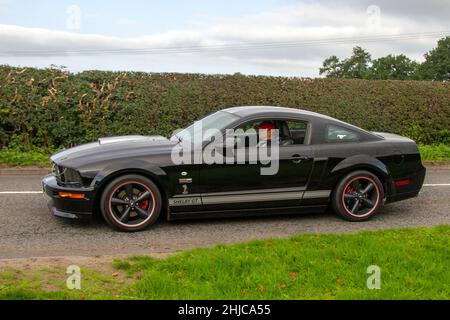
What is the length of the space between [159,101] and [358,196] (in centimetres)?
655

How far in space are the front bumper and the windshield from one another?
4.68ft

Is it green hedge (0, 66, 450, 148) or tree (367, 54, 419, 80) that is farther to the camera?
tree (367, 54, 419, 80)

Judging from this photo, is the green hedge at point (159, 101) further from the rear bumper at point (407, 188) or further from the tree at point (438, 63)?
the tree at point (438, 63)

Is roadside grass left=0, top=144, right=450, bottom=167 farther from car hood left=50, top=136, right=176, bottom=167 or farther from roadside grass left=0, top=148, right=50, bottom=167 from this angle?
car hood left=50, top=136, right=176, bottom=167

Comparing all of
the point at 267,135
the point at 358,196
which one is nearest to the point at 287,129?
the point at 267,135

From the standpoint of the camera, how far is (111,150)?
21.5 feet

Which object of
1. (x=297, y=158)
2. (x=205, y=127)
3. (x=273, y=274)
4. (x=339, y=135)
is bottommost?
(x=273, y=274)

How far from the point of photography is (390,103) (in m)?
14.2

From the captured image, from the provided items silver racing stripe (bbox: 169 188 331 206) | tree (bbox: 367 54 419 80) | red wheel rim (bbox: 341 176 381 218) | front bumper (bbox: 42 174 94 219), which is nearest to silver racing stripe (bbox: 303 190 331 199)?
silver racing stripe (bbox: 169 188 331 206)

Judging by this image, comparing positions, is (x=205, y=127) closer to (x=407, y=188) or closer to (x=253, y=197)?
(x=253, y=197)

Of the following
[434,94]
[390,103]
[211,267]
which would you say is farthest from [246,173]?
[434,94]

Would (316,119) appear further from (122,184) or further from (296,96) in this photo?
(296,96)

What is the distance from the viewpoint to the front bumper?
627 cm

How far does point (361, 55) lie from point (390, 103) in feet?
186
